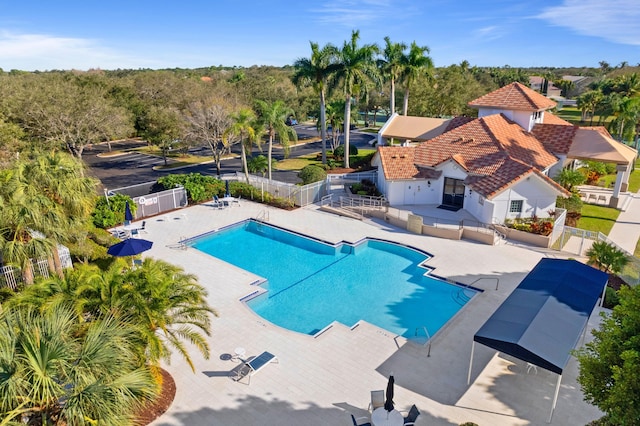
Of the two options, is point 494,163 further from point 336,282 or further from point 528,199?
point 336,282

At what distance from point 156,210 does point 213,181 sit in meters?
5.33

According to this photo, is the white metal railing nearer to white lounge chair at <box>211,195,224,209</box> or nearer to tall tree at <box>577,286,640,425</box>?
white lounge chair at <box>211,195,224,209</box>

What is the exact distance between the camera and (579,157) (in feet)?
103

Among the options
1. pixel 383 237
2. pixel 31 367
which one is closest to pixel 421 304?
pixel 383 237

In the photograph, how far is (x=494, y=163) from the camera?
2866 cm

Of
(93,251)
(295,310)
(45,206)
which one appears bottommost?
(295,310)

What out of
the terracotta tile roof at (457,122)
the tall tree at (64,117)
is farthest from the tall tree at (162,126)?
the terracotta tile roof at (457,122)

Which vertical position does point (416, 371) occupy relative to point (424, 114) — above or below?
below

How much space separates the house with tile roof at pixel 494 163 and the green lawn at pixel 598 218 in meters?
2.75

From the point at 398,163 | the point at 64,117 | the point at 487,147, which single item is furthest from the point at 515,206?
the point at 64,117

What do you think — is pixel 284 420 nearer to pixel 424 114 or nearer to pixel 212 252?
pixel 212 252

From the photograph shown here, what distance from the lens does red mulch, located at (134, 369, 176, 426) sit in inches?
478

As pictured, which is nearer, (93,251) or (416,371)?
(416,371)

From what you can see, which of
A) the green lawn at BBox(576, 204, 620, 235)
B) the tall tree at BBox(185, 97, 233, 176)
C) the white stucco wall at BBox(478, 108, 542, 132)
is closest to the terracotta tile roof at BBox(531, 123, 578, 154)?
the white stucco wall at BBox(478, 108, 542, 132)
